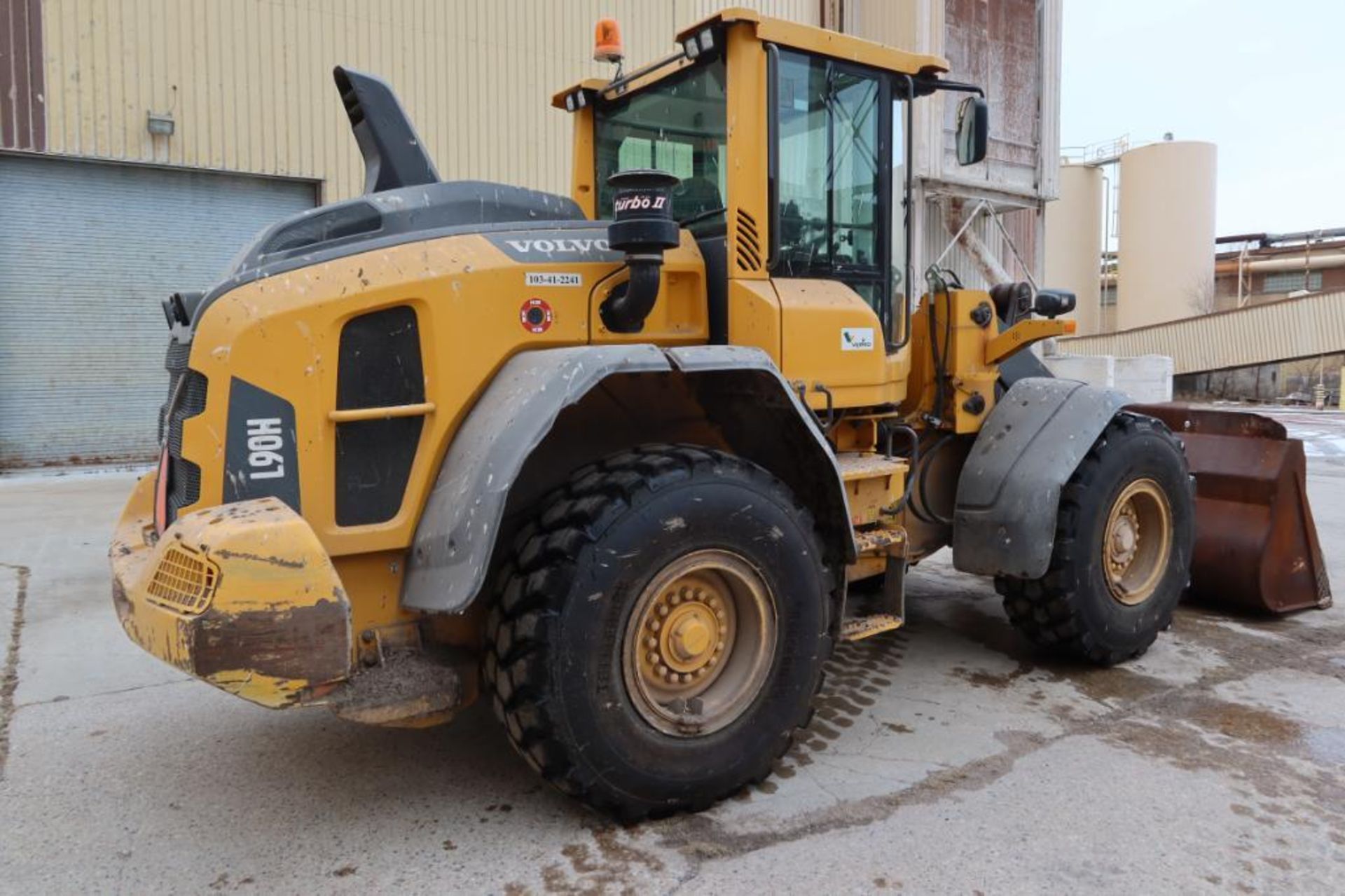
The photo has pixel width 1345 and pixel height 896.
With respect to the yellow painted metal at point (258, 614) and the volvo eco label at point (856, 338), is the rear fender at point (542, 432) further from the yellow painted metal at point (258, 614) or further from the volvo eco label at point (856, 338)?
the volvo eco label at point (856, 338)

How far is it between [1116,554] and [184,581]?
406 centimetres

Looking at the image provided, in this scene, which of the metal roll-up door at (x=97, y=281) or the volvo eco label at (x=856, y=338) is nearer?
the volvo eco label at (x=856, y=338)

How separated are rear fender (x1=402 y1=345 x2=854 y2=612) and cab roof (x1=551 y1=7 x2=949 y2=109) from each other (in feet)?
4.15

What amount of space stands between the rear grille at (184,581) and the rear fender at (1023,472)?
10.4 feet

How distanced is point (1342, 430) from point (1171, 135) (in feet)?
89.3

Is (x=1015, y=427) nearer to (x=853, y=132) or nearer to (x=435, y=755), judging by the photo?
(x=853, y=132)

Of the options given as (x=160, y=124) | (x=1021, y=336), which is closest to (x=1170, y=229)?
(x=160, y=124)

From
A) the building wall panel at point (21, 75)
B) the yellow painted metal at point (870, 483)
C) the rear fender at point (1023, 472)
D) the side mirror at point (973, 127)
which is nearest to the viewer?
the yellow painted metal at point (870, 483)

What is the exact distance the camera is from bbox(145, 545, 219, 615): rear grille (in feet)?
8.46

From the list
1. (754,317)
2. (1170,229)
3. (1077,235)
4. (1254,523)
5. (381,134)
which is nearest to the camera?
(754,317)

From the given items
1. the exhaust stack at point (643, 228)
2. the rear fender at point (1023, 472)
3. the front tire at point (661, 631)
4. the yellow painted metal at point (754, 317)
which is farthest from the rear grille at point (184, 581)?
the rear fender at point (1023, 472)

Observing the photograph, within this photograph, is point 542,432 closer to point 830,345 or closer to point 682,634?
point 682,634

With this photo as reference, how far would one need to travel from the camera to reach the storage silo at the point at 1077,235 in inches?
1563

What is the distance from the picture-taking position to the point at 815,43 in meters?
3.97
